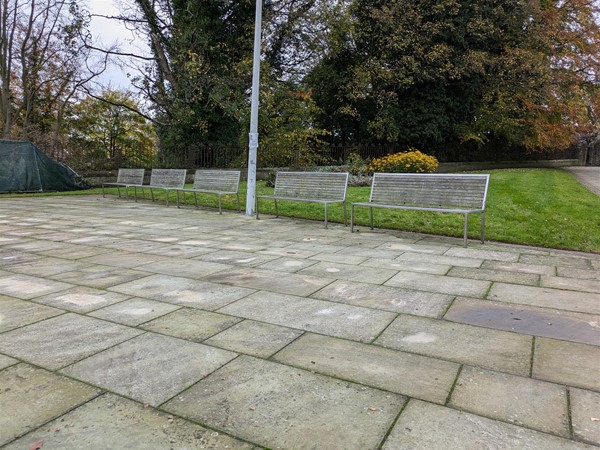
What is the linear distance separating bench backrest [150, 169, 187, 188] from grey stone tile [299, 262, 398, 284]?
23.3ft

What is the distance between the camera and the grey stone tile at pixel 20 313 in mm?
3037

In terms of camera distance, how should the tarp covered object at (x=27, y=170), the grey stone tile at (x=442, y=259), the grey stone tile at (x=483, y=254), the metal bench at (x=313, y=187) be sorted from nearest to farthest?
the grey stone tile at (x=442, y=259)
the grey stone tile at (x=483, y=254)
the metal bench at (x=313, y=187)
the tarp covered object at (x=27, y=170)

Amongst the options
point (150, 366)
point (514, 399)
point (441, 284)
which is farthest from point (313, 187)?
point (514, 399)

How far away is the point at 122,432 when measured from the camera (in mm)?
1826

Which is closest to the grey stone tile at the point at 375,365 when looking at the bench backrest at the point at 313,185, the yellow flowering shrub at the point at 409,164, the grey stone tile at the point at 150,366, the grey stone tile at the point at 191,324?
the grey stone tile at the point at 150,366

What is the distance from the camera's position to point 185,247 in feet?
19.4

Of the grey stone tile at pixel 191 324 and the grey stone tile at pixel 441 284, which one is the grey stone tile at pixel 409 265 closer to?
the grey stone tile at pixel 441 284

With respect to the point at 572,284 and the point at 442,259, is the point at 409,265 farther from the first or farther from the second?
the point at 572,284

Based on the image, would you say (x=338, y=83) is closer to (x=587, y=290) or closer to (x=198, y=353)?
(x=587, y=290)

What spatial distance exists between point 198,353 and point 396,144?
74.0 ft

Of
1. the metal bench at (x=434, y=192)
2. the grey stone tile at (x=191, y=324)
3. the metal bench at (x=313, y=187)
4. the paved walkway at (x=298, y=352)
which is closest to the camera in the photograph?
the paved walkway at (x=298, y=352)

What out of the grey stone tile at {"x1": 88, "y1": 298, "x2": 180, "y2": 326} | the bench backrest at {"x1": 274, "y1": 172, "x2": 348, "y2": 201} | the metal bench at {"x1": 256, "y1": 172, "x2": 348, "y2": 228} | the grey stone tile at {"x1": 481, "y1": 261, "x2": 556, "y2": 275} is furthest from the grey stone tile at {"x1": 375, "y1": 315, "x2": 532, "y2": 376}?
the bench backrest at {"x1": 274, "y1": 172, "x2": 348, "y2": 201}

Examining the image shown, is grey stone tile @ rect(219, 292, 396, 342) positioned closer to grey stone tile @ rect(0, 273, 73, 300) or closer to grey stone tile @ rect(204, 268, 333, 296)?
grey stone tile @ rect(204, 268, 333, 296)

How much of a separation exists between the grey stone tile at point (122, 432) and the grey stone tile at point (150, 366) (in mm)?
146
